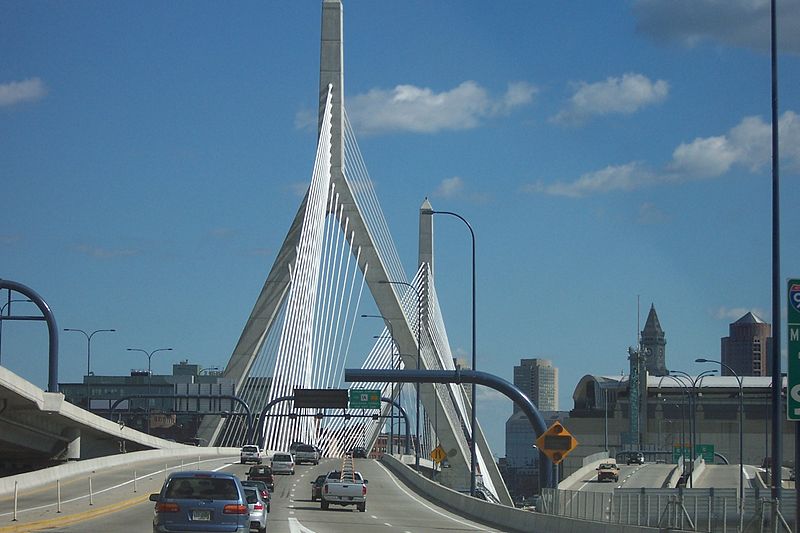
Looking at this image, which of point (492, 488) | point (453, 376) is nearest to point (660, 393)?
point (492, 488)

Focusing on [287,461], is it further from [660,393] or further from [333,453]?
[660,393]

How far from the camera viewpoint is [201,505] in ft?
76.4

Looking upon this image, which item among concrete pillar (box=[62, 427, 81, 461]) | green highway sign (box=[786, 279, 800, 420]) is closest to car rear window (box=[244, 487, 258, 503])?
green highway sign (box=[786, 279, 800, 420])

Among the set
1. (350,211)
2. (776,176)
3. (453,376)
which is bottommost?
(453,376)

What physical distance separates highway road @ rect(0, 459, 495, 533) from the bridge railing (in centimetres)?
628

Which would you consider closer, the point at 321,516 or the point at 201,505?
the point at 201,505

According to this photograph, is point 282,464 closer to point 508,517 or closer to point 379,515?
point 379,515

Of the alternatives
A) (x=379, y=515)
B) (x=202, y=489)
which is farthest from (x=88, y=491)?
(x=202, y=489)

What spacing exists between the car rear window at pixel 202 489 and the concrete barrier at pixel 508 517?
9844mm

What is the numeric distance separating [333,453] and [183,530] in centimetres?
9201

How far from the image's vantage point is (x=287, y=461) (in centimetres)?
7412

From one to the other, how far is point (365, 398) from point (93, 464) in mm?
35900

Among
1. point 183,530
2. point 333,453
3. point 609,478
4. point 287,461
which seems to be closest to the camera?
point 183,530

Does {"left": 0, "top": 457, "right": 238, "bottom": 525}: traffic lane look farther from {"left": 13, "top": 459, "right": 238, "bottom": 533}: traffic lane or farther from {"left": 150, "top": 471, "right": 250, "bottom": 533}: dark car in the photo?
{"left": 150, "top": 471, "right": 250, "bottom": 533}: dark car
